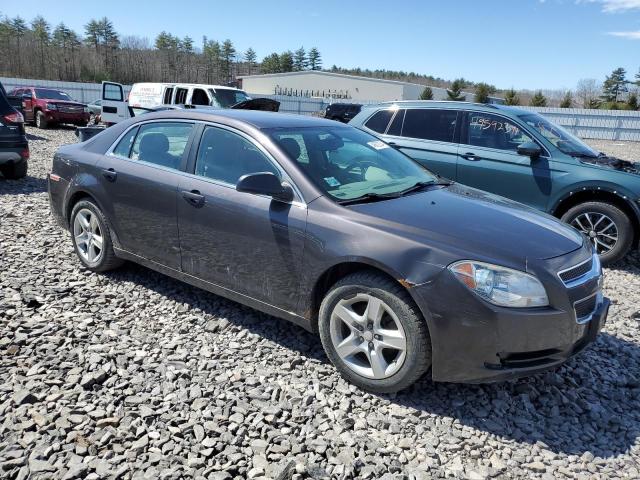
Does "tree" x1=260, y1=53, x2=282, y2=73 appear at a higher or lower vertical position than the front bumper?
higher

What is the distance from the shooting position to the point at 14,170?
8938 mm

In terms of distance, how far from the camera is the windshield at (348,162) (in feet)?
11.5

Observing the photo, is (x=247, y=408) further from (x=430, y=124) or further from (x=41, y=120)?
(x=41, y=120)

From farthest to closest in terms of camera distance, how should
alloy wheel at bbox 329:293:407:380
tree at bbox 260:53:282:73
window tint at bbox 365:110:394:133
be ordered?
1. tree at bbox 260:53:282:73
2. window tint at bbox 365:110:394:133
3. alloy wheel at bbox 329:293:407:380

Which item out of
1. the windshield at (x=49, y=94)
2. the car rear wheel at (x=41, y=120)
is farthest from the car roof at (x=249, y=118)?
the windshield at (x=49, y=94)

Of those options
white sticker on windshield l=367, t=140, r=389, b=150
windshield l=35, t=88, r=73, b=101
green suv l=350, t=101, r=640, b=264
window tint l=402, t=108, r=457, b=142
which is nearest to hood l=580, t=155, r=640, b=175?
green suv l=350, t=101, r=640, b=264

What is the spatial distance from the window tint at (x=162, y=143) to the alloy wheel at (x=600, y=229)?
4.56m

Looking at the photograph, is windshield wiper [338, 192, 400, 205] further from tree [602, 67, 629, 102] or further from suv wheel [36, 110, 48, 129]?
tree [602, 67, 629, 102]

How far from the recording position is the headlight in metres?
2.74

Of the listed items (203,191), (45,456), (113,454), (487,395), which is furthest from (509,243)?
(45,456)

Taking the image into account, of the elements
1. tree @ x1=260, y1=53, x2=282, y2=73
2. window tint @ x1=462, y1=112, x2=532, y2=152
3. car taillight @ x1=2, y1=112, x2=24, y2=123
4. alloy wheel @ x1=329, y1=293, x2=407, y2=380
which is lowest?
alloy wheel @ x1=329, y1=293, x2=407, y2=380

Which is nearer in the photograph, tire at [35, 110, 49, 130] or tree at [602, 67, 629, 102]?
tire at [35, 110, 49, 130]

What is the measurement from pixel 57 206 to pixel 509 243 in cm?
422

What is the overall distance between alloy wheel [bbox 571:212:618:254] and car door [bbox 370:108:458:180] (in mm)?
1639
